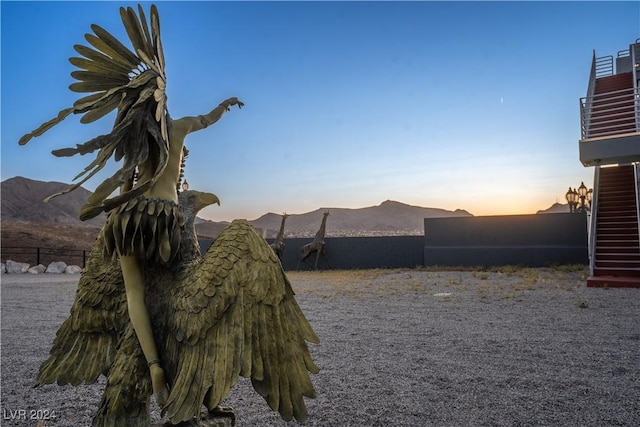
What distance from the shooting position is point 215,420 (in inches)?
72.6

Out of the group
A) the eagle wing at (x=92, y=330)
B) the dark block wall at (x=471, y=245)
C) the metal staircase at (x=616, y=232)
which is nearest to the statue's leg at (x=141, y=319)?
the eagle wing at (x=92, y=330)

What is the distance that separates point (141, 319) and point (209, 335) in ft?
1.02

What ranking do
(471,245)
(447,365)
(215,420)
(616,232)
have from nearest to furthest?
(215,420) < (447,365) < (616,232) < (471,245)

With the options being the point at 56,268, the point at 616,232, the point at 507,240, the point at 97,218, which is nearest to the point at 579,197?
the point at 507,240

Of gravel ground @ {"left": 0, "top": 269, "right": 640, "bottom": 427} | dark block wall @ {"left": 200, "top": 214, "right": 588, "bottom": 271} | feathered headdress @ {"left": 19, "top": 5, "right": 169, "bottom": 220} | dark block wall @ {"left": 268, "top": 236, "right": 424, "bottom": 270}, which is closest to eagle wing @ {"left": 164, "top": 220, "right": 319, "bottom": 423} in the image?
feathered headdress @ {"left": 19, "top": 5, "right": 169, "bottom": 220}

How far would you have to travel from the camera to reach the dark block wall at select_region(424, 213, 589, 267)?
16094 mm

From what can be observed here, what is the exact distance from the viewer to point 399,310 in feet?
26.0

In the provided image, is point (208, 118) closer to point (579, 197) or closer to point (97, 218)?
point (579, 197)

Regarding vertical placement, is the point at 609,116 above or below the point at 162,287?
above

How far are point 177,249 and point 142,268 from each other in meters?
0.17

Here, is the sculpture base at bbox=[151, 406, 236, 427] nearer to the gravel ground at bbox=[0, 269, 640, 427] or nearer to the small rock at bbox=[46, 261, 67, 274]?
the gravel ground at bbox=[0, 269, 640, 427]

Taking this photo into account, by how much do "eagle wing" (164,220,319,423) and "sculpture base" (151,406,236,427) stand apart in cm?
15

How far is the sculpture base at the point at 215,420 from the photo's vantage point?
175cm

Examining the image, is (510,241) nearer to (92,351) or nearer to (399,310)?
(399,310)
